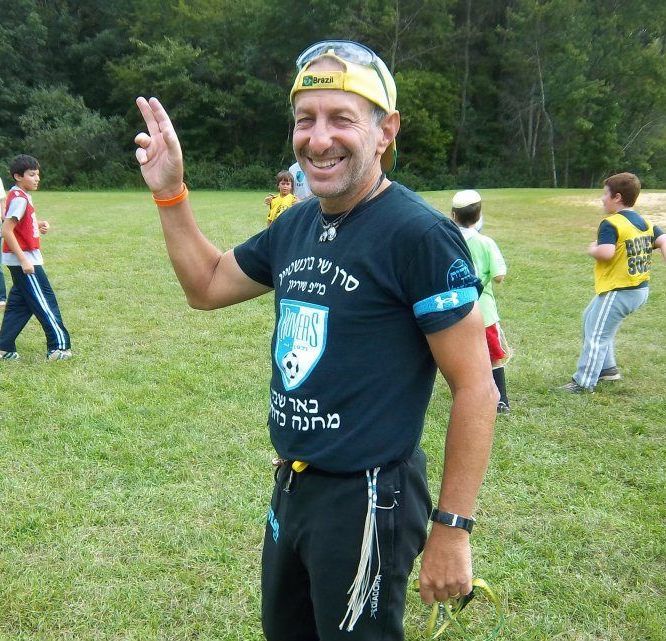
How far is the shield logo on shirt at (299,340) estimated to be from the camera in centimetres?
177

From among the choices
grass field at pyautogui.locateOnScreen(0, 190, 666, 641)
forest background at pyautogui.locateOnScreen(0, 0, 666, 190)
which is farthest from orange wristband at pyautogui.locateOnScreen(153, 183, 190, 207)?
forest background at pyautogui.locateOnScreen(0, 0, 666, 190)

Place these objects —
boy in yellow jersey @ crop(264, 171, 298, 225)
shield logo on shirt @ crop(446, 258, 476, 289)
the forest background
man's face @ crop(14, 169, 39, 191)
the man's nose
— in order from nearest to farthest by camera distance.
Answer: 1. shield logo on shirt @ crop(446, 258, 476, 289)
2. the man's nose
3. man's face @ crop(14, 169, 39, 191)
4. boy in yellow jersey @ crop(264, 171, 298, 225)
5. the forest background

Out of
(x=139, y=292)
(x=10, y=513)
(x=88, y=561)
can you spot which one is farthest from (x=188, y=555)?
A: (x=139, y=292)

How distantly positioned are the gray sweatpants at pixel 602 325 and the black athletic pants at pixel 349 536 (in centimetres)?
429

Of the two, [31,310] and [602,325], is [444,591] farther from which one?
[31,310]

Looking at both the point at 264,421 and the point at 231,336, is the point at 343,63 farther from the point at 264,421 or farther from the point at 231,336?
the point at 231,336

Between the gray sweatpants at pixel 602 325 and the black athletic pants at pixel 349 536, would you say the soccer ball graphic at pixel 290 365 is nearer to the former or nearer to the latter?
the black athletic pants at pixel 349 536

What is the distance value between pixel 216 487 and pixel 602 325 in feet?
12.1

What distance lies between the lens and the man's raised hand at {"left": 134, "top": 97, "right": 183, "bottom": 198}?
2080 mm

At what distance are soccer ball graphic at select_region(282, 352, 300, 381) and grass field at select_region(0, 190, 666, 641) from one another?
1.67m

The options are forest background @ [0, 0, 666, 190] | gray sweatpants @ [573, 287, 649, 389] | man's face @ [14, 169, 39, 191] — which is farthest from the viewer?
forest background @ [0, 0, 666, 190]

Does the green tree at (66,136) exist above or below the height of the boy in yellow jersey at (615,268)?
above

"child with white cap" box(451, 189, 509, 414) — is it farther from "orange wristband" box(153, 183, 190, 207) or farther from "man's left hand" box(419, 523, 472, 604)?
"man's left hand" box(419, 523, 472, 604)

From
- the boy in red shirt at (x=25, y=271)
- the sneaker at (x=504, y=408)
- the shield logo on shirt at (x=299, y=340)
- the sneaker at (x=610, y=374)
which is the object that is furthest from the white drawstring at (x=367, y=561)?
the boy in red shirt at (x=25, y=271)
